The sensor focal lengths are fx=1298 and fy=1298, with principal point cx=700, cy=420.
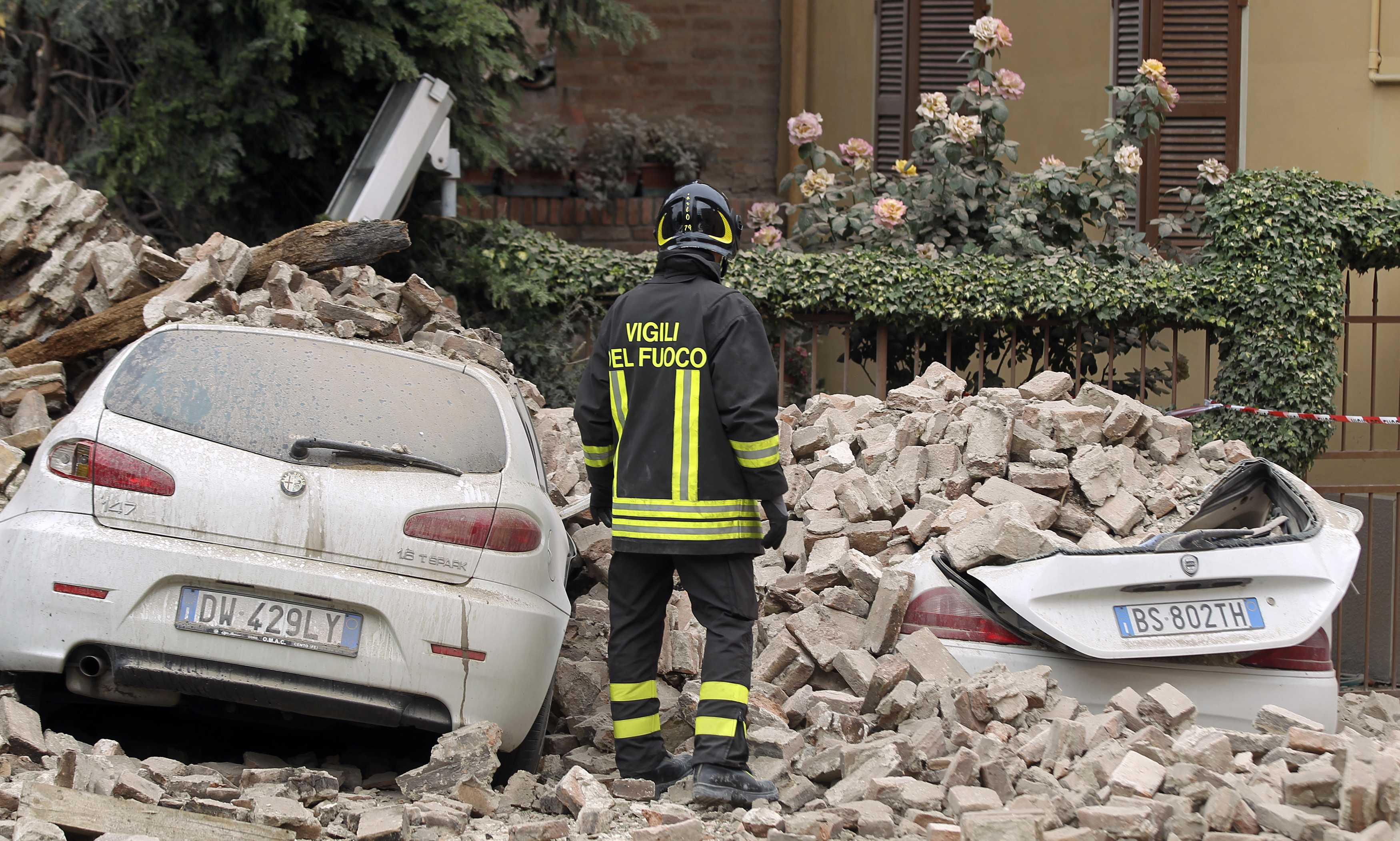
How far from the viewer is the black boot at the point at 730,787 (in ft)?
12.5

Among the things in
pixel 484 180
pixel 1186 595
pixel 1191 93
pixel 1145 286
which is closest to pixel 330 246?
pixel 1186 595

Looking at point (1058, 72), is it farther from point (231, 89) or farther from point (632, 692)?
point (632, 692)

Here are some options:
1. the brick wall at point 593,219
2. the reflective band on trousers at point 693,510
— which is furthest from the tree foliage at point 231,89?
the reflective band on trousers at point 693,510

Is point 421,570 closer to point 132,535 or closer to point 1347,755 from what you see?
point 132,535

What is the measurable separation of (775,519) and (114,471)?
1.94 meters

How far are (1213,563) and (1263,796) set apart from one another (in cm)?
89

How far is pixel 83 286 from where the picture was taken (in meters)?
6.55

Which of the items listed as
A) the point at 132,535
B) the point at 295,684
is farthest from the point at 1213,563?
the point at 132,535

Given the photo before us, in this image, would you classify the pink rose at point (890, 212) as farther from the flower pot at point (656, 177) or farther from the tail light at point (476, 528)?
the tail light at point (476, 528)

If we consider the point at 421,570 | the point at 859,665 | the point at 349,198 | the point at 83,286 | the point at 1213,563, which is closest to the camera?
the point at 421,570

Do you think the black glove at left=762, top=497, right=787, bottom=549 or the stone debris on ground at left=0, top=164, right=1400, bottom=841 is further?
the black glove at left=762, top=497, right=787, bottom=549

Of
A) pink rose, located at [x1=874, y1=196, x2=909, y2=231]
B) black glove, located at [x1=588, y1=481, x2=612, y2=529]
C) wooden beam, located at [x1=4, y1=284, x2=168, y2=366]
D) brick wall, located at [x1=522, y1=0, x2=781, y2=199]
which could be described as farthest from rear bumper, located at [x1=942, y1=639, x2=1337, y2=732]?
brick wall, located at [x1=522, y1=0, x2=781, y2=199]

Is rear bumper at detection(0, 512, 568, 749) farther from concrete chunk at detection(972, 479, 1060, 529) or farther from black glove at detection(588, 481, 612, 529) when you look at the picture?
concrete chunk at detection(972, 479, 1060, 529)

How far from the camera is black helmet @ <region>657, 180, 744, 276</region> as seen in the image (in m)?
→ 4.20
